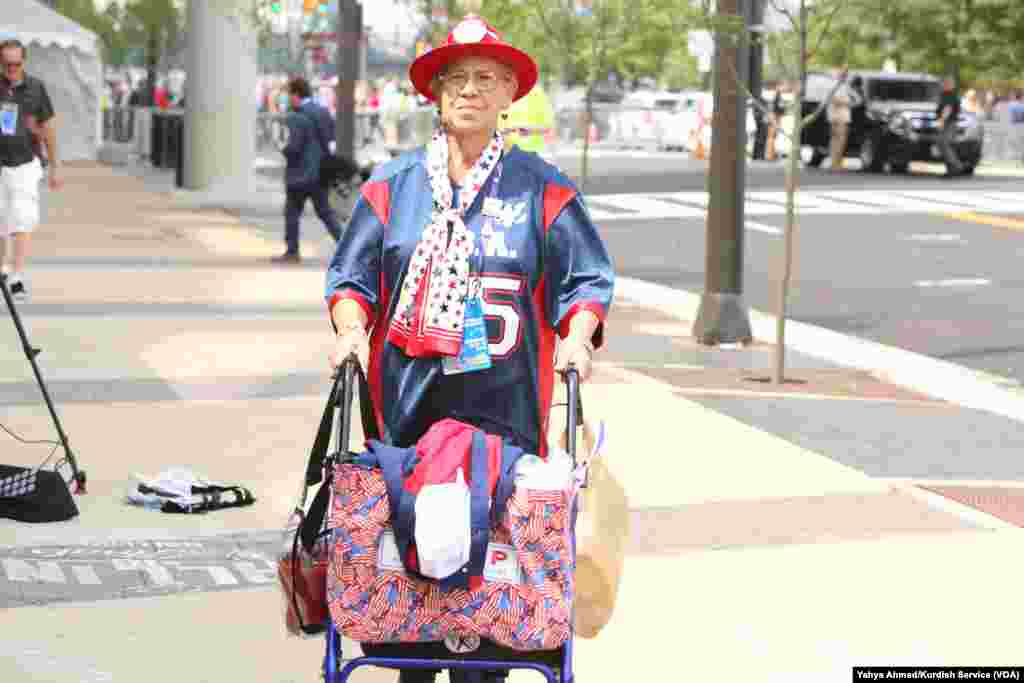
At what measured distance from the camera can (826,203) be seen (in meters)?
29.1

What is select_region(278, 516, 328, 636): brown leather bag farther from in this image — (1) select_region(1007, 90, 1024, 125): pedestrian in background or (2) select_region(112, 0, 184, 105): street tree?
(1) select_region(1007, 90, 1024, 125): pedestrian in background

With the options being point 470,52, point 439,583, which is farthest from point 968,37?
point 439,583

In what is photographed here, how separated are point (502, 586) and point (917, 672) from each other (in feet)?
6.85

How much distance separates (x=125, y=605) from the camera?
6719mm

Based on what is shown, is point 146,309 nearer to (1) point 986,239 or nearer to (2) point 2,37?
(2) point 2,37

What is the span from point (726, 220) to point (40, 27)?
25.4m

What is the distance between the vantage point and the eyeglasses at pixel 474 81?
4840mm

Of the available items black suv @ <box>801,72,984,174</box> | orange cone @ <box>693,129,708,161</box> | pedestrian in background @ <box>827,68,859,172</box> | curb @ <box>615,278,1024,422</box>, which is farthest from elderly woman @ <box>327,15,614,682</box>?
orange cone @ <box>693,129,708,161</box>

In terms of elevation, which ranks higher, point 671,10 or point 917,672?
point 671,10

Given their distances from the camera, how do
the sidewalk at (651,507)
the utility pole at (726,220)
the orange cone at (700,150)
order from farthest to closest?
the orange cone at (700,150), the utility pole at (726,220), the sidewalk at (651,507)

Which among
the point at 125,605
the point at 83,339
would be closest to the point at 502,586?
the point at 125,605

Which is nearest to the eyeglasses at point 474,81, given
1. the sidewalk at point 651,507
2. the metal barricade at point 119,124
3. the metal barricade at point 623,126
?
the sidewalk at point 651,507

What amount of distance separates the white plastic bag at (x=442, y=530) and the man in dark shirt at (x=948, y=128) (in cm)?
3360

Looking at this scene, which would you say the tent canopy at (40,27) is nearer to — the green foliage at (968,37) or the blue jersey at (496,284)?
the green foliage at (968,37)
